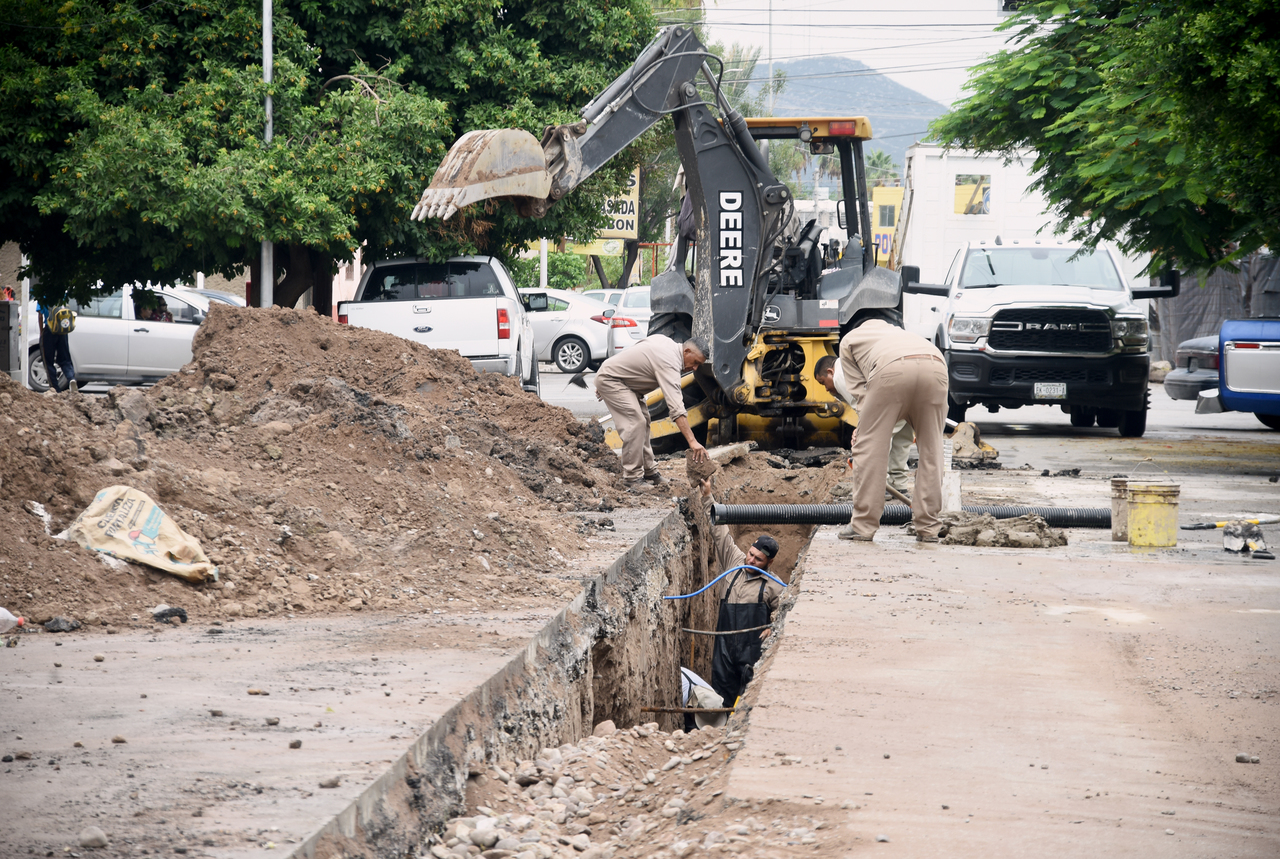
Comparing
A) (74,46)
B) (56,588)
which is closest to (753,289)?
(56,588)

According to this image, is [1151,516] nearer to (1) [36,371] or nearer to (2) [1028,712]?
(2) [1028,712]

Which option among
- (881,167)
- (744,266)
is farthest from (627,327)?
(881,167)

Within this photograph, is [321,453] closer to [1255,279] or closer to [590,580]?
[590,580]

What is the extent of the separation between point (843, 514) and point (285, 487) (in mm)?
3727

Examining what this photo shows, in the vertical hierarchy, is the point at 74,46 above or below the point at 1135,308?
Answer: above

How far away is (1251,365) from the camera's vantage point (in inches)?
515

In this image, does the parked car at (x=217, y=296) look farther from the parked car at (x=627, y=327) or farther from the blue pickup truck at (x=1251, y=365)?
the blue pickup truck at (x=1251, y=365)

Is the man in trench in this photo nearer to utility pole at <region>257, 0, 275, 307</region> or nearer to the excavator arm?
the excavator arm

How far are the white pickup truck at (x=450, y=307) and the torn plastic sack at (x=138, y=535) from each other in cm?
911

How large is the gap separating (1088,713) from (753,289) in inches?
289

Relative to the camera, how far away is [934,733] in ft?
13.1

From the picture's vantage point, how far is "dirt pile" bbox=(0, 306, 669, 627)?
5613 millimetres

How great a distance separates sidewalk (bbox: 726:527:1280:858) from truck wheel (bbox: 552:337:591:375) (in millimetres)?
20034

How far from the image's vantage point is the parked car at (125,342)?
690 inches
